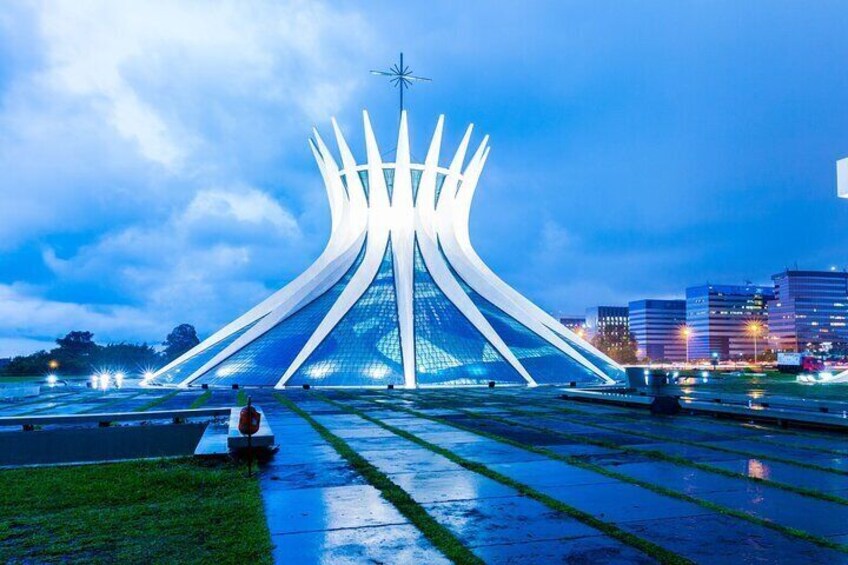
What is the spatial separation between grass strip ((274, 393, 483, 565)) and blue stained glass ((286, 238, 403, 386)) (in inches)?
1021

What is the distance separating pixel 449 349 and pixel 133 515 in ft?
115

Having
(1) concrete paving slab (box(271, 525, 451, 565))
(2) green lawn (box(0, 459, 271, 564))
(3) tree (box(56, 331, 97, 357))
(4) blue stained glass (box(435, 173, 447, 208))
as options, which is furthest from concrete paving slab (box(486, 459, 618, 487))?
(3) tree (box(56, 331, 97, 357))

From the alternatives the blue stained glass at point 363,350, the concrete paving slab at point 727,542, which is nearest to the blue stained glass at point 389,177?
the blue stained glass at point 363,350

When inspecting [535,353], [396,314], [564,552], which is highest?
[396,314]

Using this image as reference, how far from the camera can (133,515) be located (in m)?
7.52

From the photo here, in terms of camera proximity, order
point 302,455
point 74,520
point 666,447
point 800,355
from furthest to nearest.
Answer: point 800,355, point 666,447, point 302,455, point 74,520

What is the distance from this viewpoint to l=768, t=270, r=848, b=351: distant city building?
617 feet

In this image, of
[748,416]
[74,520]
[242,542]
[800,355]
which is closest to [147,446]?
[74,520]

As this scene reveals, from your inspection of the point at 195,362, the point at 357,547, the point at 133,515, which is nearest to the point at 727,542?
the point at 357,547

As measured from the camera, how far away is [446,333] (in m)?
43.5

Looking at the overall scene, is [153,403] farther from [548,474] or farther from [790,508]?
[790,508]

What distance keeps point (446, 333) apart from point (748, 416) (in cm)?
2696

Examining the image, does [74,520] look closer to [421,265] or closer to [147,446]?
[147,446]

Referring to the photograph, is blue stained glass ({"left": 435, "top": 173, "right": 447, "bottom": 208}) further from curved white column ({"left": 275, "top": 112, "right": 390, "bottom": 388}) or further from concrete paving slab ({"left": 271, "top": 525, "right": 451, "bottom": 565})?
concrete paving slab ({"left": 271, "top": 525, "right": 451, "bottom": 565})
